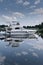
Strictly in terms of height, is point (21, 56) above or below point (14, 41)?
below

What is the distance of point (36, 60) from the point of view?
513 cm

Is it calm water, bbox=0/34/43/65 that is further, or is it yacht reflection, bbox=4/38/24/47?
yacht reflection, bbox=4/38/24/47

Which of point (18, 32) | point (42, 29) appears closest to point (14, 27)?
point (18, 32)

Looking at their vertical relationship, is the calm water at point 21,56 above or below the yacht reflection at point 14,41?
below

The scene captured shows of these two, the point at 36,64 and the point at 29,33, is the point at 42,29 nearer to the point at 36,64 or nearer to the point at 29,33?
the point at 29,33

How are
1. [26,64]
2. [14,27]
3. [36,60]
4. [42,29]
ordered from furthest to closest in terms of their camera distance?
[42,29] < [14,27] < [36,60] < [26,64]

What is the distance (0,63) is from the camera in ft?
15.2

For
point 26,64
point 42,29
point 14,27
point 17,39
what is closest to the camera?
point 26,64

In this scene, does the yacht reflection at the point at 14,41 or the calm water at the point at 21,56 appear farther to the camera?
the yacht reflection at the point at 14,41

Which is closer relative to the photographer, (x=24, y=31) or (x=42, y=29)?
(x=24, y=31)

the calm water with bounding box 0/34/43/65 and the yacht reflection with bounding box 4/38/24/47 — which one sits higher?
the yacht reflection with bounding box 4/38/24/47

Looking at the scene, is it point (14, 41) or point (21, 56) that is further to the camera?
point (14, 41)

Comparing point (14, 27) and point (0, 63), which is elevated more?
point (14, 27)

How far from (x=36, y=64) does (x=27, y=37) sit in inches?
246
